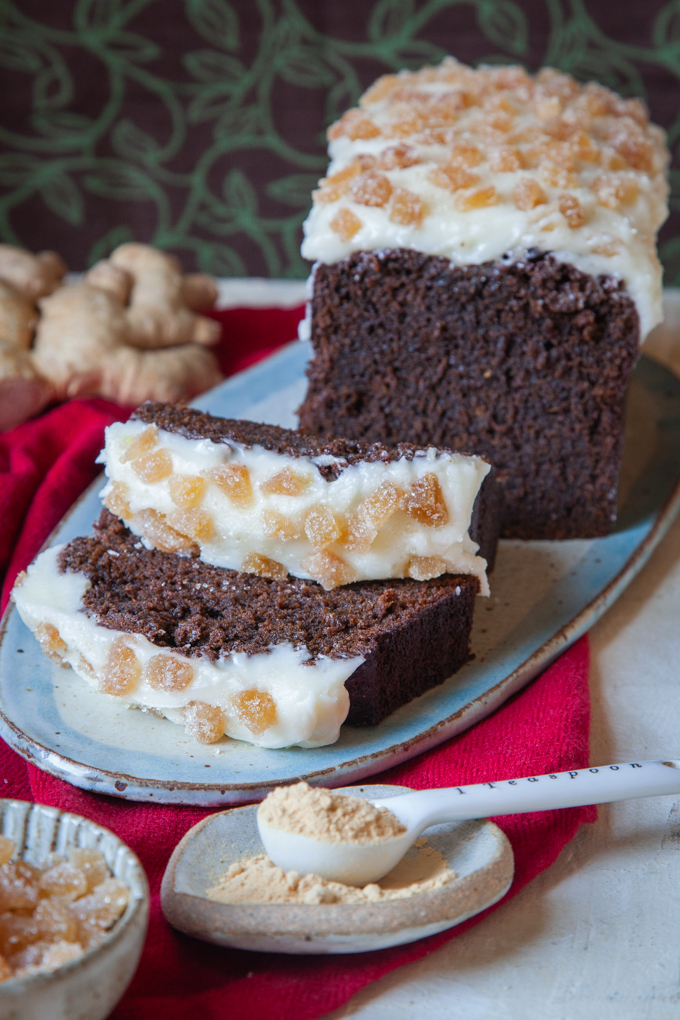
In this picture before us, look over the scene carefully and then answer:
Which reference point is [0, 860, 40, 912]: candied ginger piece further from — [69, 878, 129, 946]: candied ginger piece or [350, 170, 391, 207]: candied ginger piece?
[350, 170, 391, 207]: candied ginger piece

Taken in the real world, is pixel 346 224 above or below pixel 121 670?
above

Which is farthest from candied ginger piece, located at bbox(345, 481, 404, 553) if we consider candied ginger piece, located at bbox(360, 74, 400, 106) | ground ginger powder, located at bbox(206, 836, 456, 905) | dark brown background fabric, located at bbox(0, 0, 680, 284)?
dark brown background fabric, located at bbox(0, 0, 680, 284)

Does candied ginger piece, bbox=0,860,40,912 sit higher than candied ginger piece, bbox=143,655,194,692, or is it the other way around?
candied ginger piece, bbox=0,860,40,912

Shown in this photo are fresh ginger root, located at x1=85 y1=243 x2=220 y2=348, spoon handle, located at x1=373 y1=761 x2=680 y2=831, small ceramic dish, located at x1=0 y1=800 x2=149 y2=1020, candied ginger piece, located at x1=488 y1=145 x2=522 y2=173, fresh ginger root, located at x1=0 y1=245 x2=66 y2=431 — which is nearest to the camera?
small ceramic dish, located at x1=0 y1=800 x2=149 y2=1020

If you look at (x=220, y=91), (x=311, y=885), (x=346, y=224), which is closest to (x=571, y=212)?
(x=346, y=224)

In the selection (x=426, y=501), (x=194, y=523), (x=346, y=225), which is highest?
(x=346, y=225)

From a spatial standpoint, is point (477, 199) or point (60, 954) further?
point (477, 199)

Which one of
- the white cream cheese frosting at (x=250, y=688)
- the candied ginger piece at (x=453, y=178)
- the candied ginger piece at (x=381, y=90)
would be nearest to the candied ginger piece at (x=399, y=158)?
the candied ginger piece at (x=453, y=178)

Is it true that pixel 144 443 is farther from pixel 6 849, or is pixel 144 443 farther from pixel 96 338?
pixel 96 338
